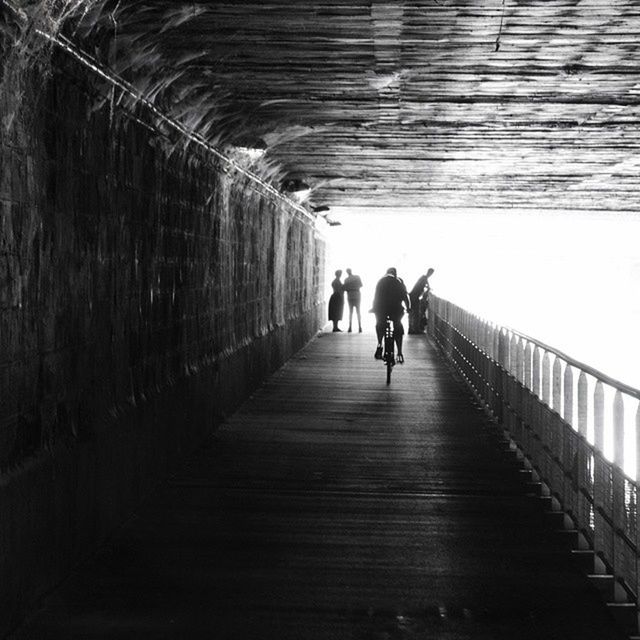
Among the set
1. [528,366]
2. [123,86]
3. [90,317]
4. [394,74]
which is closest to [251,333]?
[394,74]

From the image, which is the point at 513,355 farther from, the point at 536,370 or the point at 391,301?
the point at 391,301

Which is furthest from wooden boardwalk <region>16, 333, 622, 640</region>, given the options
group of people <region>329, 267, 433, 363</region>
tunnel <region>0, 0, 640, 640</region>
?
group of people <region>329, 267, 433, 363</region>

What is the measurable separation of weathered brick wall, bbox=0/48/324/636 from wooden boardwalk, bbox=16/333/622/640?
33cm

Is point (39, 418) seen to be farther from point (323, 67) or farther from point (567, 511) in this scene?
point (323, 67)

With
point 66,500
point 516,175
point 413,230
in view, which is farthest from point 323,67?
point 413,230

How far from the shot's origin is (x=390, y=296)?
2023 cm

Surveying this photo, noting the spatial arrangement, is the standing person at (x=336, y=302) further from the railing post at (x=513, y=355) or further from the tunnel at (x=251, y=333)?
the railing post at (x=513, y=355)

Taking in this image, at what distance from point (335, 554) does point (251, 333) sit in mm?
10893

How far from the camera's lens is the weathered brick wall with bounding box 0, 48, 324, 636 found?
6508 millimetres

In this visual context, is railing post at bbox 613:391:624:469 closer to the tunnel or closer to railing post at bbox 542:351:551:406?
the tunnel

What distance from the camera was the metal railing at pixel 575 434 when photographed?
680 centimetres

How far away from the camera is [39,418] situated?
699 cm

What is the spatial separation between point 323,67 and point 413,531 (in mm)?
4743

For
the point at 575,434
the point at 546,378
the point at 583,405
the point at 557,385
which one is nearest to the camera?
the point at 583,405
